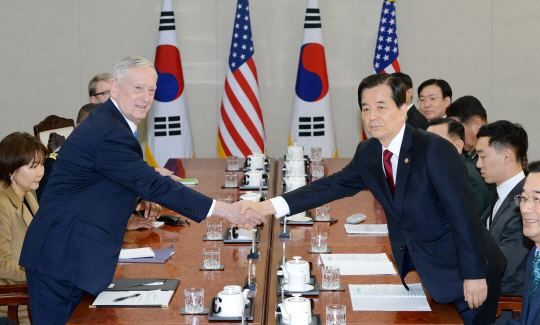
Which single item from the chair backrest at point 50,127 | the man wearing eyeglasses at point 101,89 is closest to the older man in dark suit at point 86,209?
the man wearing eyeglasses at point 101,89

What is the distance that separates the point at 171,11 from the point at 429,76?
10.5 feet

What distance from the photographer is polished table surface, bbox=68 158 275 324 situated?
6.75 feet

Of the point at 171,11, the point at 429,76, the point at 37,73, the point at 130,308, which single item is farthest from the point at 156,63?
the point at 130,308

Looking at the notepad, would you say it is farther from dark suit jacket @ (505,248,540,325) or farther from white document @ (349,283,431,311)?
dark suit jacket @ (505,248,540,325)

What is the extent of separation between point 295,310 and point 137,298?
0.67 metres

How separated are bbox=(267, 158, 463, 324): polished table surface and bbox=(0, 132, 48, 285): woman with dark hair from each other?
1340 mm

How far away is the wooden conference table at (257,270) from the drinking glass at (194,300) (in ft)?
0.09

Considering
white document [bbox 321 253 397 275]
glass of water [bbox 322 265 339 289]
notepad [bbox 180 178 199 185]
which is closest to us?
glass of water [bbox 322 265 339 289]

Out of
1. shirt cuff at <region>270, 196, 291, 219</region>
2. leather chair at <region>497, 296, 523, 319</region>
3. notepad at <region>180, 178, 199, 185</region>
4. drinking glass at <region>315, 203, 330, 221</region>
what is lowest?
leather chair at <region>497, 296, 523, 319</region>

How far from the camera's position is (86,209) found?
7.73 ft

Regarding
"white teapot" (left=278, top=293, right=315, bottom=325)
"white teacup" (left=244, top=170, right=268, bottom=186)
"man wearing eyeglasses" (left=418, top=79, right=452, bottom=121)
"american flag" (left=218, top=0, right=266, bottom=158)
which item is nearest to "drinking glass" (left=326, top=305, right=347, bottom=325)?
"white teapot" (left=278, top=293, right=315, bottom=325)

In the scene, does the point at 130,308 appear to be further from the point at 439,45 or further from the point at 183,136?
the point at 439,45

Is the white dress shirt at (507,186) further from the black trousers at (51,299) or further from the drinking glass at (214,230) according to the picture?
the black trousers at (51,299)

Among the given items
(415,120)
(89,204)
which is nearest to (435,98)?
(415,120)
